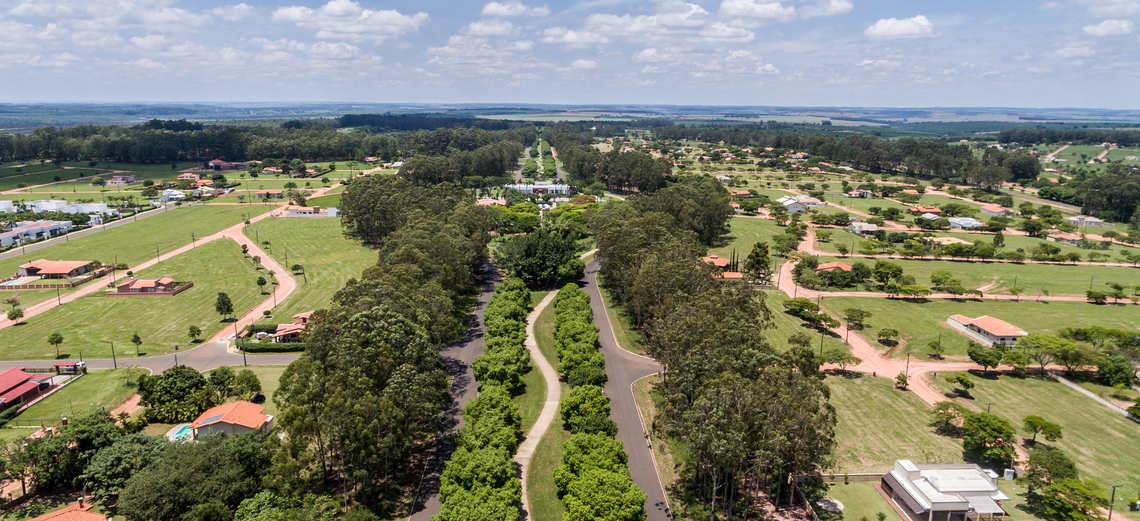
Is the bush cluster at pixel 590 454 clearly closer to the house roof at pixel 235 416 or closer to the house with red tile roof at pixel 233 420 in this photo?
the house with red tile roof at pixel 233 420

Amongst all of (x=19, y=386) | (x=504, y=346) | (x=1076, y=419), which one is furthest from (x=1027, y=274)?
(x=19, y=386)

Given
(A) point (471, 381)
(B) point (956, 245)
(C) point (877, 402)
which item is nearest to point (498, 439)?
(A) point (471, 381)

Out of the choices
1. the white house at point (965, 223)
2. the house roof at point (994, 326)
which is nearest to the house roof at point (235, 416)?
the house roof at point (994, 326)

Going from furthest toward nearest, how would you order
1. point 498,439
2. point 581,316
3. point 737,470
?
point 581,316 < point 498,439 < point 737,470

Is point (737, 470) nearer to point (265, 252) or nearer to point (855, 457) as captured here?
point (855, 457)

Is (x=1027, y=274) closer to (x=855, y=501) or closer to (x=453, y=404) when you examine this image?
(x=855, y=501)

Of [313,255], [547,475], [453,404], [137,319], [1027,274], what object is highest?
[313,255]
